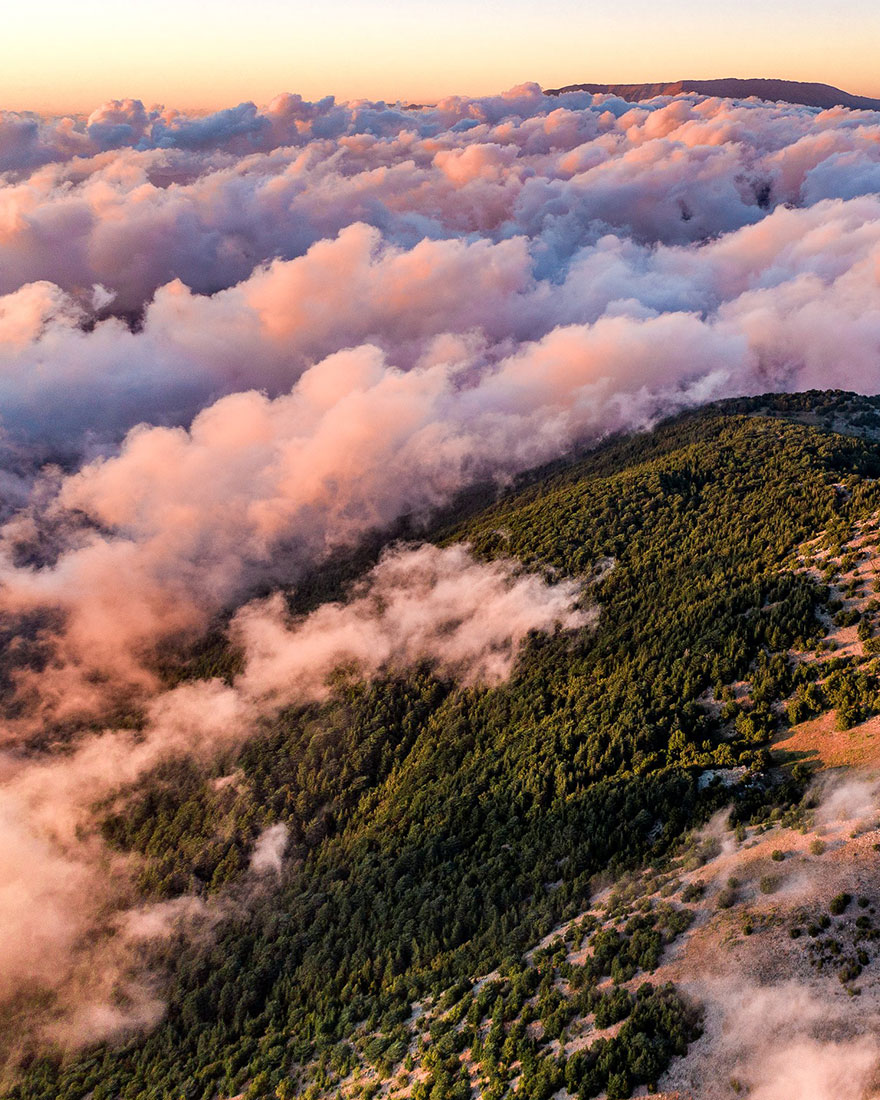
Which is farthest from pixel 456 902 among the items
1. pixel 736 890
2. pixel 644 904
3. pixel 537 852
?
pixel 736 890

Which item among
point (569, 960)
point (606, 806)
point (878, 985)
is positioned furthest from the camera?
point (606, 806)

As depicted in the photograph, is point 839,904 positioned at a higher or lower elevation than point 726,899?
Answer: higher

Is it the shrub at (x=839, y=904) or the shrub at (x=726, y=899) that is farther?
the shrub at (x=726, y=899)

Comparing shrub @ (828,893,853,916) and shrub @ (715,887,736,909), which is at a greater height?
shrub @ (828,893,853,916)

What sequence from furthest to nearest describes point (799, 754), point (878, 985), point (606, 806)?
point (606, 806) → point (799, 754) → point (878, 985)

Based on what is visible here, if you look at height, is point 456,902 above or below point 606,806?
below

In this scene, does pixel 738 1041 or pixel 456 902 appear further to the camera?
pixel 456 902

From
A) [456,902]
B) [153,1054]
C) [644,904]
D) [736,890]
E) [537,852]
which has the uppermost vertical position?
[736,890]

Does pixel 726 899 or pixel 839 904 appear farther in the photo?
pixel 726 899

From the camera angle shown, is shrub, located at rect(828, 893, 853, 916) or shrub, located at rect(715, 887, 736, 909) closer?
shrub, located at rect(828, 893, 853, 916)

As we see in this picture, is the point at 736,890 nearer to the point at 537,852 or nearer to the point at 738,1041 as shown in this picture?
the point at 738,1041

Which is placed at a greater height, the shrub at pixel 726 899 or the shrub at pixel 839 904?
the shrub at pixel 839 904
